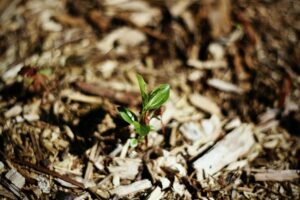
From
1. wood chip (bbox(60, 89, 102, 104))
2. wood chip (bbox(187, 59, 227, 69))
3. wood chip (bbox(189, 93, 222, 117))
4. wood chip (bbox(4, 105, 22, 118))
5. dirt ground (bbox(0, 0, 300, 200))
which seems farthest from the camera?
wood chip (bbox(187, 59, 227, 69))

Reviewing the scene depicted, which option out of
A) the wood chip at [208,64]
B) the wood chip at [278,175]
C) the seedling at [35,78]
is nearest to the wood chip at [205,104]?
the wood chip at [208,64]

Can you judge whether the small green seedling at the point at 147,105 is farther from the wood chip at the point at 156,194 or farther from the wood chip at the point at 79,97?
the wood chip at the point at 79,97

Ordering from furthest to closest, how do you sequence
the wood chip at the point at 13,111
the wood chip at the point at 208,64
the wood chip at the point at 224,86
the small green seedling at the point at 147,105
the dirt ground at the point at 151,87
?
the wood chip at the point at 208,64
the wood chip at the point at 224,86
the wood chip at the point at 13,111
the dirt ground at the point at 151,87
the small green seedling at the point at 147,105

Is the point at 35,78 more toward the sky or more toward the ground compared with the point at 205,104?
more toward the sky

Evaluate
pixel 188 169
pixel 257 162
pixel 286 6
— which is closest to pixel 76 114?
pixel 188 169

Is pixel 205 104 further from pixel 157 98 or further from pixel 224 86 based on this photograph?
pixel 157 98

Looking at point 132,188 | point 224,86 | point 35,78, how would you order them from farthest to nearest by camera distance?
1. point 224,86
2. point 35,78
3. point 132,188

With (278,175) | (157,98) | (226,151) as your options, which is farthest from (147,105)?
(278,175)

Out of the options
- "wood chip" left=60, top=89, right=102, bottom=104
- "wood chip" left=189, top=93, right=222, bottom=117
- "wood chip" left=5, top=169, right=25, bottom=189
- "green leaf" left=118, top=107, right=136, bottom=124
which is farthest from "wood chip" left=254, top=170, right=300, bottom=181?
"wood chip" left=5, top=169, right=25, bottom=189

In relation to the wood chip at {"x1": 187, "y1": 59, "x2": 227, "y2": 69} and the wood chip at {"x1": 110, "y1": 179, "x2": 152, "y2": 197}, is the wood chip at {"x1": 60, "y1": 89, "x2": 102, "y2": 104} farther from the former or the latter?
the wood chip at {"x1": 187, "y1": 59, "x2": 227, "y2": 69}
